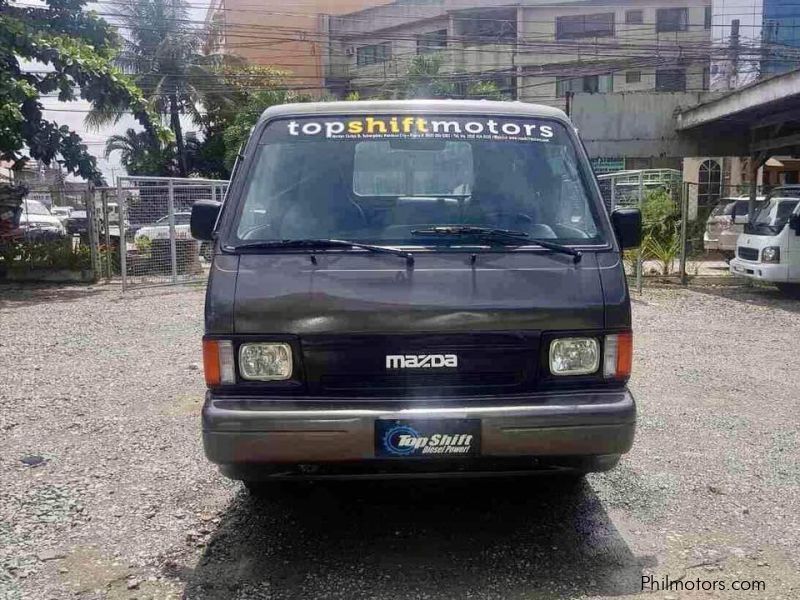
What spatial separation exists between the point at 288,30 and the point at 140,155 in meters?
13.1

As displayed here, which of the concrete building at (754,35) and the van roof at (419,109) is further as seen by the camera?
the concrete building at (754,35)

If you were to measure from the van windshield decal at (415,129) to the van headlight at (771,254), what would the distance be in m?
9.66

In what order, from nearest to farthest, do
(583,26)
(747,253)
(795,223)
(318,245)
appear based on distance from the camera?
(318,245) → (795,223) → (747,253) → (583,26)

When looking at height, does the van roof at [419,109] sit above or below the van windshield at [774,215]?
above

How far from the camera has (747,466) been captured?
4.84 meters

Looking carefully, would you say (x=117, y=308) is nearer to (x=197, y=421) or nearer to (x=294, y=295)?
(x=197, y=421)

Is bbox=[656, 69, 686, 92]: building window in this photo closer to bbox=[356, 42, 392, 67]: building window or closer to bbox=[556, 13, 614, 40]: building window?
bbox=[556, 13, 614, 40]: building window

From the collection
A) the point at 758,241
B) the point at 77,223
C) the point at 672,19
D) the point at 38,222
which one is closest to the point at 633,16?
the point at 672,19

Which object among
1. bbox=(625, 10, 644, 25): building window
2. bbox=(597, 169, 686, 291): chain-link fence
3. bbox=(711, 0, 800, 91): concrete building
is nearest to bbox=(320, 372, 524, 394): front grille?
bbox=(597, 169, 686, 291): chain-link fence

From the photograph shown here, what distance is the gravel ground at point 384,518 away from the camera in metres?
3.45

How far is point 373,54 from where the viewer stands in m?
42.2

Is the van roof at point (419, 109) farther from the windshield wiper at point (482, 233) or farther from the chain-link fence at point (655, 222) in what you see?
the chain-link fence at point (655, 222)

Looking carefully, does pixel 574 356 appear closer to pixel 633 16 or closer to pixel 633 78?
pixel 633 78

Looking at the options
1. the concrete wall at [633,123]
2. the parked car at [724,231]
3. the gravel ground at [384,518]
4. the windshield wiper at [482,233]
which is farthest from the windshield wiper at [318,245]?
the concrete wall at [633,123]
